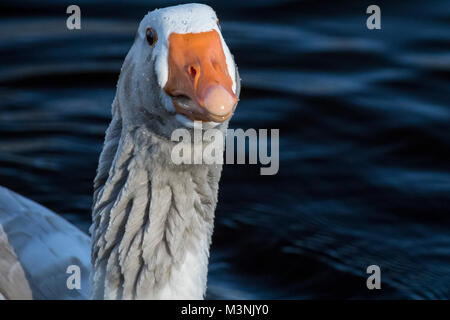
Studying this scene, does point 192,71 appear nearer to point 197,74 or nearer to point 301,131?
point 197,74

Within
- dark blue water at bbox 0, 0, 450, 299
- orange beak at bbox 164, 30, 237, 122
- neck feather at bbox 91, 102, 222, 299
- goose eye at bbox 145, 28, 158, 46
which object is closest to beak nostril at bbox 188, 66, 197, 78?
orange beak at bbox 164, 30, 237, 122

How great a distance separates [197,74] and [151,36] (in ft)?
1.17

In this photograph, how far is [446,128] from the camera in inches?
288

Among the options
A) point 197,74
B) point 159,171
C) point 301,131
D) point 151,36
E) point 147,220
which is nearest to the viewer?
point 197,74

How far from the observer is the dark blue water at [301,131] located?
580 cm

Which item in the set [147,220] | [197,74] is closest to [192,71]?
[197,74]

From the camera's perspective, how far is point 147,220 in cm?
386

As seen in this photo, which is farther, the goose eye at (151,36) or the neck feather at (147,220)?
the neck feather at (147,220)

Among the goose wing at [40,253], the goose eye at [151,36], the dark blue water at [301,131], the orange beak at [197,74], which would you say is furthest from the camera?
the dark blue water at [301,131]

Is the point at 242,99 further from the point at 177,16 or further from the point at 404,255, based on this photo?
the point at 177,16

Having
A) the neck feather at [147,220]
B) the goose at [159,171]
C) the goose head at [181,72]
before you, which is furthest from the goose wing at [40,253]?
the goose head at [181,72]

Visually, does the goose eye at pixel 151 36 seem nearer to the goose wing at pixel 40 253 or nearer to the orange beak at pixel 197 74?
the orange beak at pixel 197 74

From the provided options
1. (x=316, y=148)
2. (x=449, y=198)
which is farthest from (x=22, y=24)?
(x=449, y=198)
